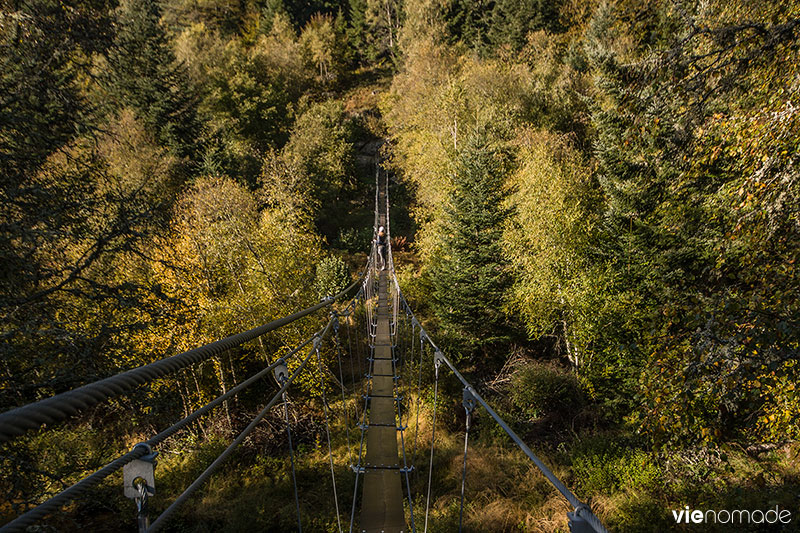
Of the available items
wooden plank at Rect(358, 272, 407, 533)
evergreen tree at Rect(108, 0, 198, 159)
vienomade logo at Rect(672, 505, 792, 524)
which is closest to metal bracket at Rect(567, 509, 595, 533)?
wooden plank at Rect(358, 272, 407, 533)

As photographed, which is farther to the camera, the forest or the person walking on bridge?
the person walking on bridge

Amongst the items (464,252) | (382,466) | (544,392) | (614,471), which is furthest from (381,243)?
(382,466)

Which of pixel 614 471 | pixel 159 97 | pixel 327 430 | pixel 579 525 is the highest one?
pixel 159 97

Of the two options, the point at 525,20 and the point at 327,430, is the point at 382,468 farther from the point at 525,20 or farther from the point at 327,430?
the point at 525,20

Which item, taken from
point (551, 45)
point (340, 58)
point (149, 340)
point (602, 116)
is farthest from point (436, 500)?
point (340, 58)

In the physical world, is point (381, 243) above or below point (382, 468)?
above

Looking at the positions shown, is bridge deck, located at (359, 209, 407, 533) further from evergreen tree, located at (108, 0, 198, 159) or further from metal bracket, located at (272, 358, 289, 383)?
evergreen tree, located at (108, 0, 198, 159)
